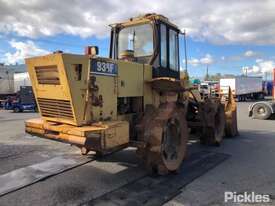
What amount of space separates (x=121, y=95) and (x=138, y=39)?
5.72ft

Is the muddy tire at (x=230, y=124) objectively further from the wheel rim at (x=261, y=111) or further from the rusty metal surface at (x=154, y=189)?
the wheel rim at (x=261, y=111)

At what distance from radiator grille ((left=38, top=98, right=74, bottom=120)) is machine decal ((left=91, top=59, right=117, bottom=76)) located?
29.2 inches

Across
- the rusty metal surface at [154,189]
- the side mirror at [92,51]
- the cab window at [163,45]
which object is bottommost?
the rusty metal surface at [154,189]

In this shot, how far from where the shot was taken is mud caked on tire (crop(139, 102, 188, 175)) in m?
5.85

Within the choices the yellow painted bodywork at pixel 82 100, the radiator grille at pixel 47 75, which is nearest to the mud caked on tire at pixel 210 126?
the yellow painted bodywork at pixel 82 100

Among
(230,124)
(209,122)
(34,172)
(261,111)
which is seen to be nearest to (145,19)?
(209,122)

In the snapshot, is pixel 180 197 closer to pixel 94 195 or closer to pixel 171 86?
pixel 94 195

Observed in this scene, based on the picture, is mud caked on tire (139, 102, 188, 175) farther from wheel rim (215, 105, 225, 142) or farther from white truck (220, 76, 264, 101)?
white truck (220, 76, 264, 101)

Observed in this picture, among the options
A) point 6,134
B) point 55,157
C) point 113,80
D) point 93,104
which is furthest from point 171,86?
point 6,134

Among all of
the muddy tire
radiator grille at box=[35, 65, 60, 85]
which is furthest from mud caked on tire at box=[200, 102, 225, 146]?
radiator grille at box=[35, 65, 60, 85]

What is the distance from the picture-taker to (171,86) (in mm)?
7008

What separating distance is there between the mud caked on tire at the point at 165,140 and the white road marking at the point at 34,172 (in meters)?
1.95

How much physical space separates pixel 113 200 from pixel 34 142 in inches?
219

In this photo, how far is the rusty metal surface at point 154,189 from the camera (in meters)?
4.97
